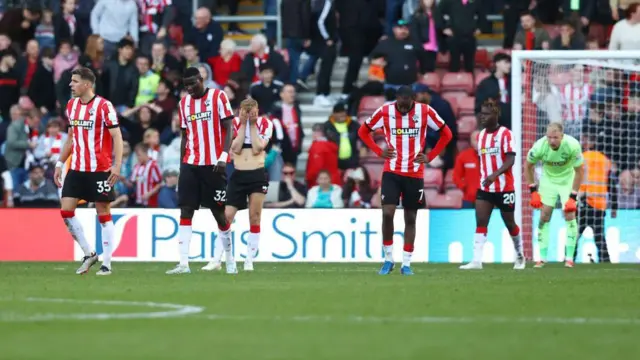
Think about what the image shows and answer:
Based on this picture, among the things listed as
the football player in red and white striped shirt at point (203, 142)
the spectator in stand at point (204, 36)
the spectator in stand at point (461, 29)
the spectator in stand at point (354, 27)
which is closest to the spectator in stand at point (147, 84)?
the spectator in stand at point (204, 36)

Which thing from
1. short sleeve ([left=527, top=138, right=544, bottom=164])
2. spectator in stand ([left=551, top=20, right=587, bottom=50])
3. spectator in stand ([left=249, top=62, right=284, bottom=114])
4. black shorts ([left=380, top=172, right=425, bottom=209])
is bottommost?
black shorts ([left=380, top=172, right=425, bottom=209])

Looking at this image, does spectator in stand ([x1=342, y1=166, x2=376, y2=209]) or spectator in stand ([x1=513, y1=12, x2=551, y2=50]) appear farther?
spectator in stand ([x1=513, y1=12, x2=551, y2=50])

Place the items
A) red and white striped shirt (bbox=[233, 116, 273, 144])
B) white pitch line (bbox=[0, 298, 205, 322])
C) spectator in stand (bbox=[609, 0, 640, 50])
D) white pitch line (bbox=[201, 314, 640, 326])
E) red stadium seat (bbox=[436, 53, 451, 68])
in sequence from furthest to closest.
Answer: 1. red stadium seat (bbox=[436, 53, 451, 68])
2. spectator in stand (bbox=[609, 0, 640, 50])
3. red and white striped shirt (bbox=[233, 116, 273, 144])
4. white pitch line (bbox=[0, 298, 205, 322])
5. white pitch line (bbox=[201, 314, 640, 326])

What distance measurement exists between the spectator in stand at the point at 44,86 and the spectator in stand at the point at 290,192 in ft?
16.1

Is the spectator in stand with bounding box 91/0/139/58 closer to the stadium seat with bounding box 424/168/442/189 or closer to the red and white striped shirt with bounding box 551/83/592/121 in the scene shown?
the stadium seat with bounding box 424/168/442/189

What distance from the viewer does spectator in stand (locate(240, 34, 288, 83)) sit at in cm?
2455

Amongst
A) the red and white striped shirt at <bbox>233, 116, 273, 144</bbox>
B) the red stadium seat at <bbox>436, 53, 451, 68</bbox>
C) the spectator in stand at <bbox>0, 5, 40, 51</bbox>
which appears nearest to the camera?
the red and white striped shirt at <bbox>233, 116, 273, 144</bbox>

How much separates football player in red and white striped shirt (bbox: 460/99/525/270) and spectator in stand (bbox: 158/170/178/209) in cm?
605

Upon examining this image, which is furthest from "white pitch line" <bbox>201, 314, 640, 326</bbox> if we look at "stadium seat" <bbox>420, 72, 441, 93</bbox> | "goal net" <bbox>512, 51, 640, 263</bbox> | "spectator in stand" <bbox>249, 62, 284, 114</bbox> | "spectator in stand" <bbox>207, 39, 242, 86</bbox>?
"spectator in stand" <bbox>207, 39, 242, 86</bbox>

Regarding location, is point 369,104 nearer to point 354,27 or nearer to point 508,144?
point 354,27

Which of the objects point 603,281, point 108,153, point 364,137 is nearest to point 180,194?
point 108,153

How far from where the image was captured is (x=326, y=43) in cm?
2522

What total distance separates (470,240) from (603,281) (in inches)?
278

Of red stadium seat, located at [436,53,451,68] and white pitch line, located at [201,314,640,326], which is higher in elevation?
red stadium seat, located at [436,53,451,68]
